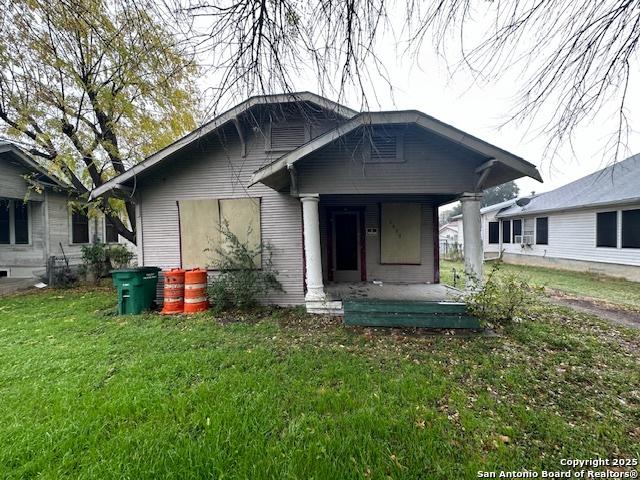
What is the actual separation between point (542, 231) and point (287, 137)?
15.1 metres

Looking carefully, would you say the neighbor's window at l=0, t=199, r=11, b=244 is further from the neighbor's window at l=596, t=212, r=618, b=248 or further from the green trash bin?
the neighbor's window at l=596, t=212, r=618, b=248

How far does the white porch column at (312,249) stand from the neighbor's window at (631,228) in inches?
472

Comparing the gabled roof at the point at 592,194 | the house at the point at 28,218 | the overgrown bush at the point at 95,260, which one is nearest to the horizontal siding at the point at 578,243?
the gabled roof at the point at 592,194

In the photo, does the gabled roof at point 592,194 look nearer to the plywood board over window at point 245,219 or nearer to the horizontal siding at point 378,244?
the horizontal siding at point 378,244

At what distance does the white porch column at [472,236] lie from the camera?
555 centimetres

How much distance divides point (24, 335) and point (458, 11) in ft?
24.9

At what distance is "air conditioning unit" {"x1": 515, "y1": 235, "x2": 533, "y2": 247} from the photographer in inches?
607

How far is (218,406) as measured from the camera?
264 cm

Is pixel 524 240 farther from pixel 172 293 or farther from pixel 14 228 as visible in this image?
pixel 14 228

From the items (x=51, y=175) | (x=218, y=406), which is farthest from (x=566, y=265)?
(x=51, y=175)

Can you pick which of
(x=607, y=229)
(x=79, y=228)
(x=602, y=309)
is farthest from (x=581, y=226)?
(x=79, y=228)

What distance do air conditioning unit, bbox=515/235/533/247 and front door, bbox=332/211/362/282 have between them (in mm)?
12550

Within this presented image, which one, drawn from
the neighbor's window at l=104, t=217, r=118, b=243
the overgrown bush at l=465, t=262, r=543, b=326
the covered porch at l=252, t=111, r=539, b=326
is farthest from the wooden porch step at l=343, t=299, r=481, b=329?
the neighbor's window at l=104, t=217, r=118, b=243

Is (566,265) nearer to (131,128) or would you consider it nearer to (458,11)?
(458,11)
